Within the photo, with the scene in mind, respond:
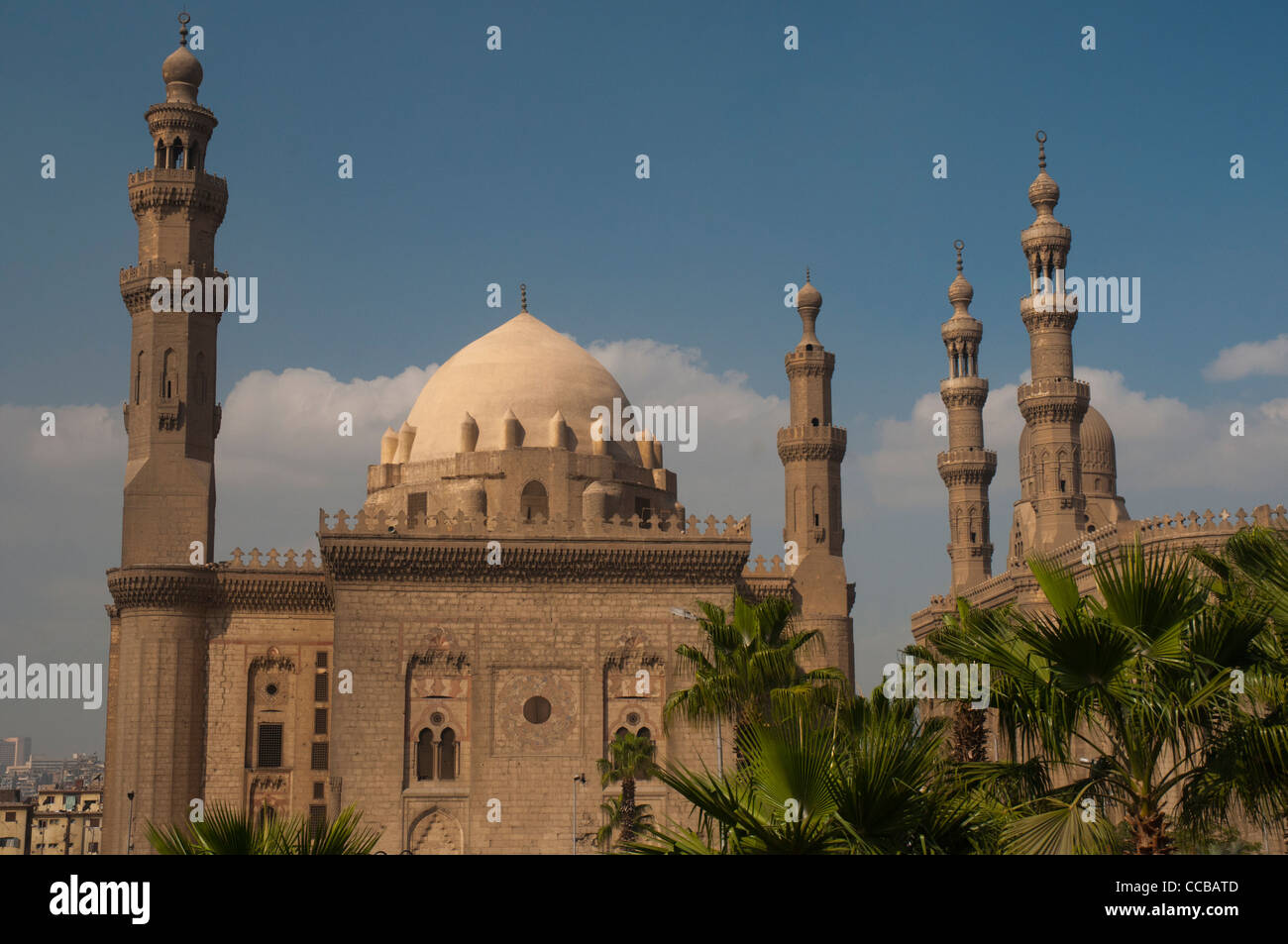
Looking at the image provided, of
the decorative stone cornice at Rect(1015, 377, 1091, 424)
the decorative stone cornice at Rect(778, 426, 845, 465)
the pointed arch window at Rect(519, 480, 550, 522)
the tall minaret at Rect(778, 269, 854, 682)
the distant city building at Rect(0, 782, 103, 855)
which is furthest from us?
the distant city building at Rect(0, 782, 103, 855)

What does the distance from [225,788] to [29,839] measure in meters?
40.3

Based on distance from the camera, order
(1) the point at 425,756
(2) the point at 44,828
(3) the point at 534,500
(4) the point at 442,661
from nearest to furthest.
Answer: (1) the point at 425,756 → (4) the point at 442,661 → (3) the point at 534,500 → (2) the point at 44,828

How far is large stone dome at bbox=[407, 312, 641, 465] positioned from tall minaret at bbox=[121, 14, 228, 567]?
6110 mm

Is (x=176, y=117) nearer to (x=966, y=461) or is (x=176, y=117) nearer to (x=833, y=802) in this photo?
(x=966, y=461)

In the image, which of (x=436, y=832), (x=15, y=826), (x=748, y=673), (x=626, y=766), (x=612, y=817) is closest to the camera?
(x=748, y=673)

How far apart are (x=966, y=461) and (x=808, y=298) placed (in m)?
8.12

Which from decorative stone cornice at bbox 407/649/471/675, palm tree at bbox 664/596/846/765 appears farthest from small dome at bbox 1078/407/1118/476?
palm tree at bbox 664/596/846/765

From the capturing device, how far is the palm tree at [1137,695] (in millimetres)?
9336

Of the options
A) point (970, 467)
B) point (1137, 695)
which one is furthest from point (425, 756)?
point (1137, 695)

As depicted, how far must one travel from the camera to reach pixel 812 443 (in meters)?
42.5

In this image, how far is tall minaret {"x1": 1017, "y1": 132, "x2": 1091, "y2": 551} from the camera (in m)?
38.8

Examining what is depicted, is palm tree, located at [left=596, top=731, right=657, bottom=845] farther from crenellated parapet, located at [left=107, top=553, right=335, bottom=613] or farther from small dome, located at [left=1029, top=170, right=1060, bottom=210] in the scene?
small dome, located at [left=1029, top=170, right=1060, bottom=210]
